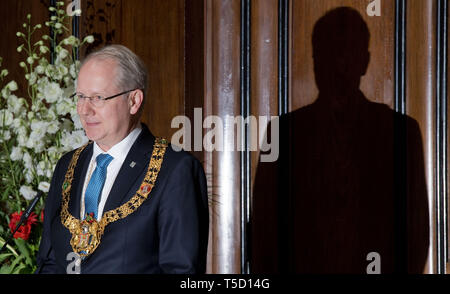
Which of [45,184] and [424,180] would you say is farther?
[424,180]

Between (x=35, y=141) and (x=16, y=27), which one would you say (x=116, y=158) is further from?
(x=16, y=27)

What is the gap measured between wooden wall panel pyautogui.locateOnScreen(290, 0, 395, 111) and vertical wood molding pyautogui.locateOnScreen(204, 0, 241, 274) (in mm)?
248

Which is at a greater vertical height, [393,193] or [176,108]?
[176,108]

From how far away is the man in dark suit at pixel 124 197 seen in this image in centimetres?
136

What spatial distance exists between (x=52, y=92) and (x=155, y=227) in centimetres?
87

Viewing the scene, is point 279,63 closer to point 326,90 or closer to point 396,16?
point 326,90

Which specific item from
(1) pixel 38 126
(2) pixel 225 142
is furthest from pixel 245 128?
(1) pixel 38 126

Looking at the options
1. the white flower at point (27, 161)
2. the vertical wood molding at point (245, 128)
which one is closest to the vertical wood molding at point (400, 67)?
the vertical wood molding at point (245, 128)

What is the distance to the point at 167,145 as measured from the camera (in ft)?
5.01

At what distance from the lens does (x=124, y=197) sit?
1432 mm

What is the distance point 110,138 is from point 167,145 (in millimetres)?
155

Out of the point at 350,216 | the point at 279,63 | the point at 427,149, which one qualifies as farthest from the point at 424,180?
the point at 279,63

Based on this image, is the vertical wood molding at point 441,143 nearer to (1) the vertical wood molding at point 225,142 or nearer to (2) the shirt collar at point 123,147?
(1) the vertical wood molding at point 225,142

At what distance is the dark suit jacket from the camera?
1.35 m
